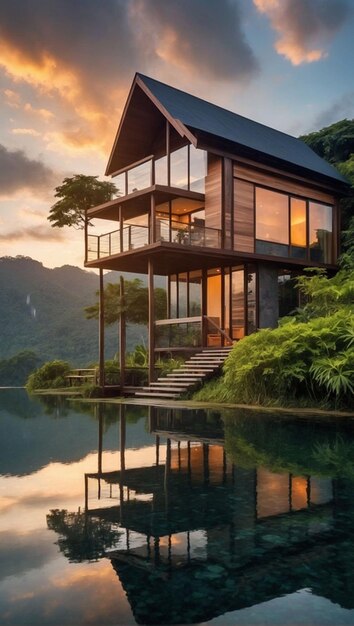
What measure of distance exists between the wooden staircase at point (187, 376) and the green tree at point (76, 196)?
35.2ft

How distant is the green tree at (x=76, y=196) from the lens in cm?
2502

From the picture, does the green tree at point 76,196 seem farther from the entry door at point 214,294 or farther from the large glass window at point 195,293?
the entry door at point 214,294

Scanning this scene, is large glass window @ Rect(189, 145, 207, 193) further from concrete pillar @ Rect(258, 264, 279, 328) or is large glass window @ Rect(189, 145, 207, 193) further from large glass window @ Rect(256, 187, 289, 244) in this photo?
concrete pillar @ Rect(258, 264, 279, 328)

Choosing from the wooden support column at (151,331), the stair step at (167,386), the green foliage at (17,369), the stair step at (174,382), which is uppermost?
the wooden support column at (151,331)

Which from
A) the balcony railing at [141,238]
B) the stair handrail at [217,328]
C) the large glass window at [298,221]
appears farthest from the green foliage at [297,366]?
the large glass window at [298,221]

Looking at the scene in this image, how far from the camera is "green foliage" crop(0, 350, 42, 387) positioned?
133 feet

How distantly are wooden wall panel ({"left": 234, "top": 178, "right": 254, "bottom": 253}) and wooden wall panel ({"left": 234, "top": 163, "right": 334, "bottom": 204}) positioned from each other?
1.06ft

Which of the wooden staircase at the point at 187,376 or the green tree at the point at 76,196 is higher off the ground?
the green tree at the point at 76,196

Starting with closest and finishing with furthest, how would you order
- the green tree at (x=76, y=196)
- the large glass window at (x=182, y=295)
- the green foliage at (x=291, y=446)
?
the green foliage at (x=291, y=446), the large glass window at (x=182, y=295), the green tree at (x=76, y=196)

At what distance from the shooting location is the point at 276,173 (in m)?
20.7

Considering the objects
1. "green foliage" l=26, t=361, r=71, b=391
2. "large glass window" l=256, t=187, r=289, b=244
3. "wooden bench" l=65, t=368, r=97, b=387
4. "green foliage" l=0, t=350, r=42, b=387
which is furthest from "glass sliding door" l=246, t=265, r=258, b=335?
"green foliage" l=0, t=350, r=42, b=387

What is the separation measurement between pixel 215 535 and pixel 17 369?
129 feet

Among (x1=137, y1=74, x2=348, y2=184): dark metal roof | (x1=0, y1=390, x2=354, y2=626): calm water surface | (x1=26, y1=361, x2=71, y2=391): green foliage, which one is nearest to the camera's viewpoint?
(x1=0, y1=390, x2=354, y2=626): calm water surface

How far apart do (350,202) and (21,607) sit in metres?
23.8
